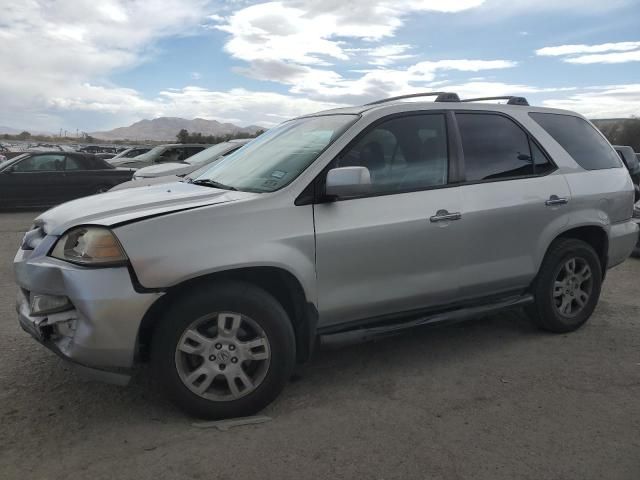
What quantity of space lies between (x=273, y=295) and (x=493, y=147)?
211 centimetres

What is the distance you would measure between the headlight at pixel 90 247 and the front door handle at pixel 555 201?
3206 mm

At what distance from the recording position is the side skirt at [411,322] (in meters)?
3.58

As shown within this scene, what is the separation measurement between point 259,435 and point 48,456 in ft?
3.50

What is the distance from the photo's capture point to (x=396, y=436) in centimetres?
312

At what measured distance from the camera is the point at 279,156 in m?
3.99

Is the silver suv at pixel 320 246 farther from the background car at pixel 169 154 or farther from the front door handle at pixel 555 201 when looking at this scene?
the background car at pixel 169 154

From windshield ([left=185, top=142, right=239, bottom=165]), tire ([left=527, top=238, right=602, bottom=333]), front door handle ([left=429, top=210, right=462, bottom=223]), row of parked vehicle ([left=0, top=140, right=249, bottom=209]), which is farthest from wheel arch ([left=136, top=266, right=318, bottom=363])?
row of parked vehicle ([left=0, top=140, right=249, bottom=209])

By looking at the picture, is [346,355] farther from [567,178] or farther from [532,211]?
[567,178]

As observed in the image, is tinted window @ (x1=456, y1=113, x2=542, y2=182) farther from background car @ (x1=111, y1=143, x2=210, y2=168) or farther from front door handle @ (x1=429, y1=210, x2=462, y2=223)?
background car @ (x1=111, y1=143, x2=210, y2=168)

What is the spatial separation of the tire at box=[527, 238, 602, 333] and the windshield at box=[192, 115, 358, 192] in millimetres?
2057

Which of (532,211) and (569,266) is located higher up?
(532,211)

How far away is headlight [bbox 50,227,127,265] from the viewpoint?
9.85 feet

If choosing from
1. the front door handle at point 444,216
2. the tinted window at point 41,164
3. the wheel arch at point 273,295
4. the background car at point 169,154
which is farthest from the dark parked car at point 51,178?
the front door handle at point 444,216

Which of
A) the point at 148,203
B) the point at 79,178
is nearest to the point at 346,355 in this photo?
the point at 148,203
